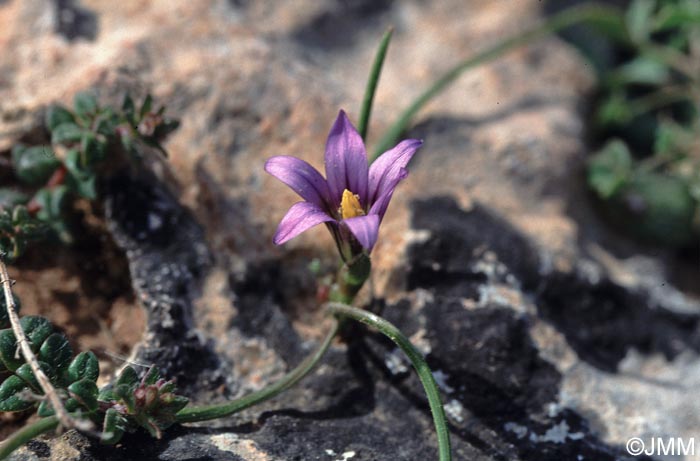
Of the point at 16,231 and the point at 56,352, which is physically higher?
the point at 16,231

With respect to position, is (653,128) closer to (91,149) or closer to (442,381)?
(442,381)

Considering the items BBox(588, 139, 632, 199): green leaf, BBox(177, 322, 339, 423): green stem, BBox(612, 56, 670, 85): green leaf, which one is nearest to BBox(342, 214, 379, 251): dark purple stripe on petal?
BBox(177, 322, 339, 423): green stem

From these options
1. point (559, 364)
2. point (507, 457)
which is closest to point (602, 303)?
point (559, 364)

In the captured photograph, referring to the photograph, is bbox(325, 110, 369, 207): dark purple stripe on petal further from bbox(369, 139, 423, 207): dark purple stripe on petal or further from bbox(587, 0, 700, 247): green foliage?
bbox(587, 0, 700, 247): green foliage

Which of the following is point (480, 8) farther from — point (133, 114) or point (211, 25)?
point (133, 114)

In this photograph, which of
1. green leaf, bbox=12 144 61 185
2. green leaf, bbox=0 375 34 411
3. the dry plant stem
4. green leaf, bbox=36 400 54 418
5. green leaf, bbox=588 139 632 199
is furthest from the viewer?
→ green leaf, bbox=588 139 632 199

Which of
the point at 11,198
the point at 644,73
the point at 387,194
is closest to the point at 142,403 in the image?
the point at 387,194

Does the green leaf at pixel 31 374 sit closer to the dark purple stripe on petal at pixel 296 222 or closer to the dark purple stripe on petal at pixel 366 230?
the dark purple stripe on petal at pixel 296 222
